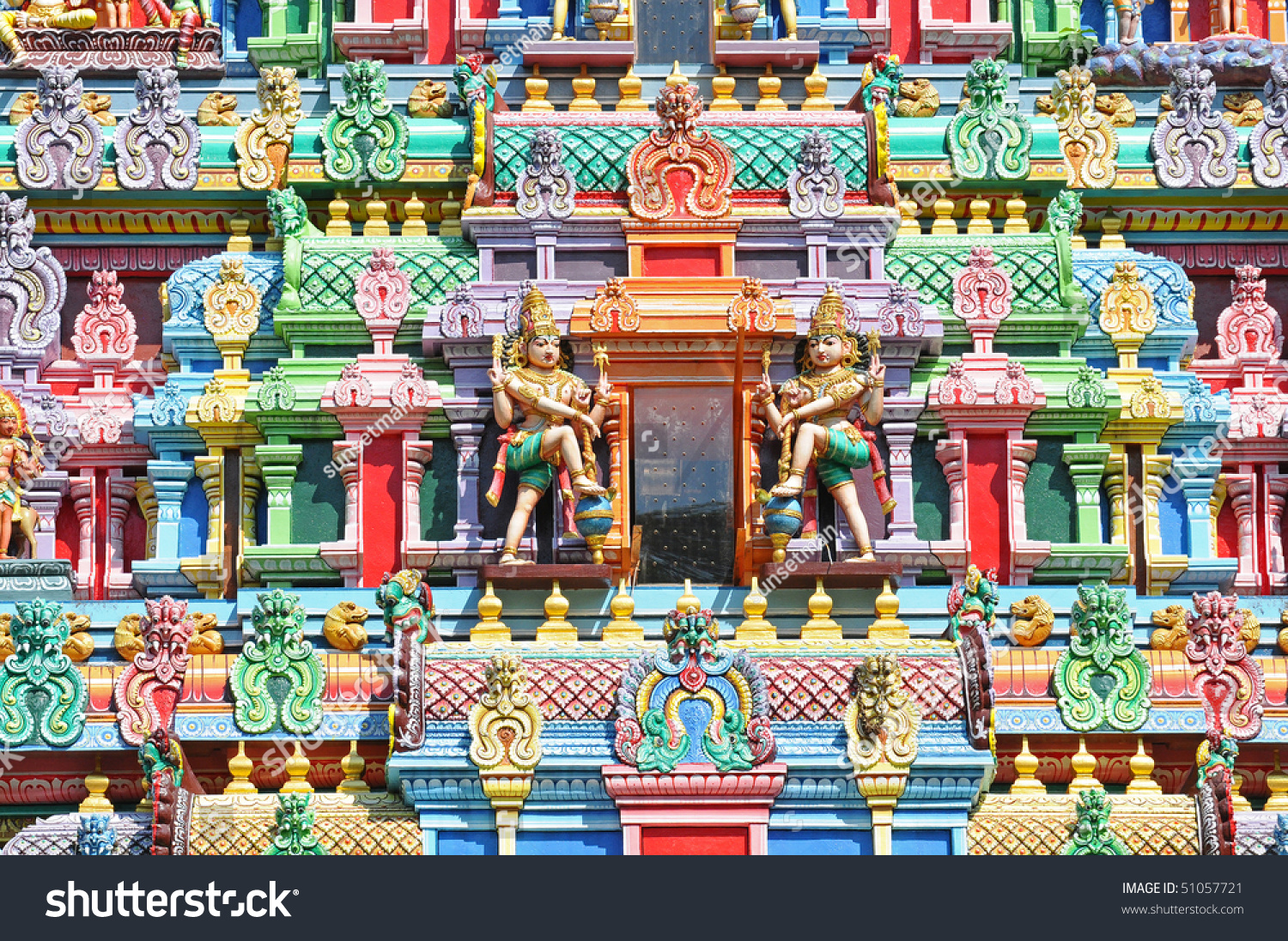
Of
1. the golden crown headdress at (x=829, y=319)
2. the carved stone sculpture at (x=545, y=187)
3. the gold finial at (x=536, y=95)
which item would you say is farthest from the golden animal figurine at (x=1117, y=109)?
the carved stone sculpture at (x=545, y=187)

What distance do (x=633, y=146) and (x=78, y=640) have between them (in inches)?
299

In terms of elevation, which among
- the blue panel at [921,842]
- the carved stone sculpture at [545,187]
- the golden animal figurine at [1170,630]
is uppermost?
the carved stone sculpture at [545,187]

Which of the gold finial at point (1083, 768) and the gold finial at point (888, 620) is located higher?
the gold finial at point (888, 620)

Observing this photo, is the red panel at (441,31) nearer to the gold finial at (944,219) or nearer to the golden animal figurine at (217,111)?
the golden animal figurine at (217,111)

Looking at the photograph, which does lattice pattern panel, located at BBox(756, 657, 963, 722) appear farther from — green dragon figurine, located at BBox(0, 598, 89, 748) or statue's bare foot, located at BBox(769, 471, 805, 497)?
green dragon figurine, located at BBox(0, 598, 89, 748)

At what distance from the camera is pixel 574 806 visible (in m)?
24.9

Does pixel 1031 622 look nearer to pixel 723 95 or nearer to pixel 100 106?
pixel 723 95

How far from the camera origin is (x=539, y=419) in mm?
27938

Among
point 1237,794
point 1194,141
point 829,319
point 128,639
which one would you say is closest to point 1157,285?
point 1194,141

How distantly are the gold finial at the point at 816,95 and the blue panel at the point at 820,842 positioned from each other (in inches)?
361

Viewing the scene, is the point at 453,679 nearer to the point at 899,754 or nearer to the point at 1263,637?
the point at 899,754

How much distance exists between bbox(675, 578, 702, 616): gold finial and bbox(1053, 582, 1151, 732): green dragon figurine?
3290mm

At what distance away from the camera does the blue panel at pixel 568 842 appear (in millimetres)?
24875
